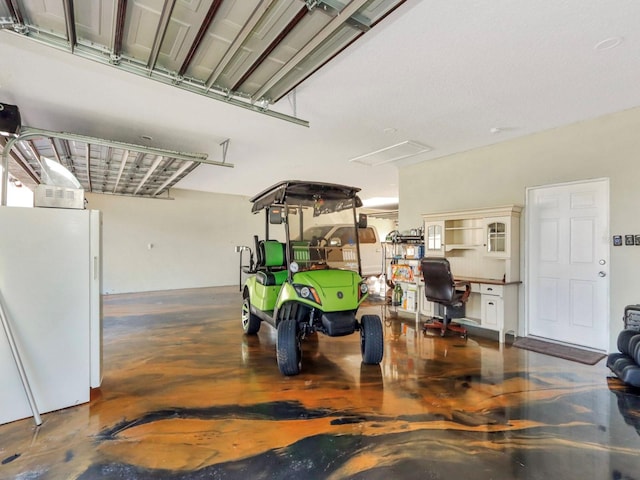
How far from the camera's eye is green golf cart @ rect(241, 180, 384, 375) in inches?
121

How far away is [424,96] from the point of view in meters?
3.26

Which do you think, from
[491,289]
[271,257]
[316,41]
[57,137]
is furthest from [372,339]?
[57,137]

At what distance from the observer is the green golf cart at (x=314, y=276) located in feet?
10.1

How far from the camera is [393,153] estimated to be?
5.27 m

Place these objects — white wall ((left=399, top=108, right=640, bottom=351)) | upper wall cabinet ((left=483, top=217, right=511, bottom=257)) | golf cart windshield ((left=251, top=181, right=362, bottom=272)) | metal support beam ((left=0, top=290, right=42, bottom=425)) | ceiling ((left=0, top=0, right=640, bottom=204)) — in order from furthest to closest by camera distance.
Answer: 1. upper wall cabinet ((left=483, top=217, right=511, bottom=257))
2. white wall ((left=399, top=108, right=640, bottom=351))
3. golf cart windshield ((left=251, top=181, right=362, bottom=272))
4. metal support beam ((left=0, top=290, right=42, bottom=425))
5. ceiling ((left=0, top=0, right=640, bottom=204))

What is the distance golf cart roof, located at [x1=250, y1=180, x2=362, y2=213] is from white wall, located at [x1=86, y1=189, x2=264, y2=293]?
6503mm

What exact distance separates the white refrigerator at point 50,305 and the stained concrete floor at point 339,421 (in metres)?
0.20

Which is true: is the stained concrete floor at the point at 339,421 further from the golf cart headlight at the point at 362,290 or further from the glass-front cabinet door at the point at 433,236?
the glass-front cabinet door at the point at 433,236

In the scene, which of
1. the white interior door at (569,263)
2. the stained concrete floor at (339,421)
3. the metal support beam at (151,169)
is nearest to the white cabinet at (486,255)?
the white interior door at (569,263)

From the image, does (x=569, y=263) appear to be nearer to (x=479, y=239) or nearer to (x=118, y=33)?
(x=479, y=239)

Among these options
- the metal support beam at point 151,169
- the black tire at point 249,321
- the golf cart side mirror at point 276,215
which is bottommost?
the black tire at point 249,321

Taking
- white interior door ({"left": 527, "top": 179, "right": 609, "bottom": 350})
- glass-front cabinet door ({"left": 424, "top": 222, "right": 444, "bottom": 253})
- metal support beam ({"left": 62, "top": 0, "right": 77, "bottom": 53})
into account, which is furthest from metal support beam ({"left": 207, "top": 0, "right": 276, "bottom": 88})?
white interior door ({"left": 527, "top": 179, "right": 609, "bottom": 350})

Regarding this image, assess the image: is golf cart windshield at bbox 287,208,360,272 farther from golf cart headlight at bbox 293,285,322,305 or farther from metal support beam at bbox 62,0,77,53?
metal support beam at bbox 62,0,77,53

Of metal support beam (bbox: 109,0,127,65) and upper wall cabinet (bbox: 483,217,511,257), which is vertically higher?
metal support beam (bbox: 109,0,127,65)
